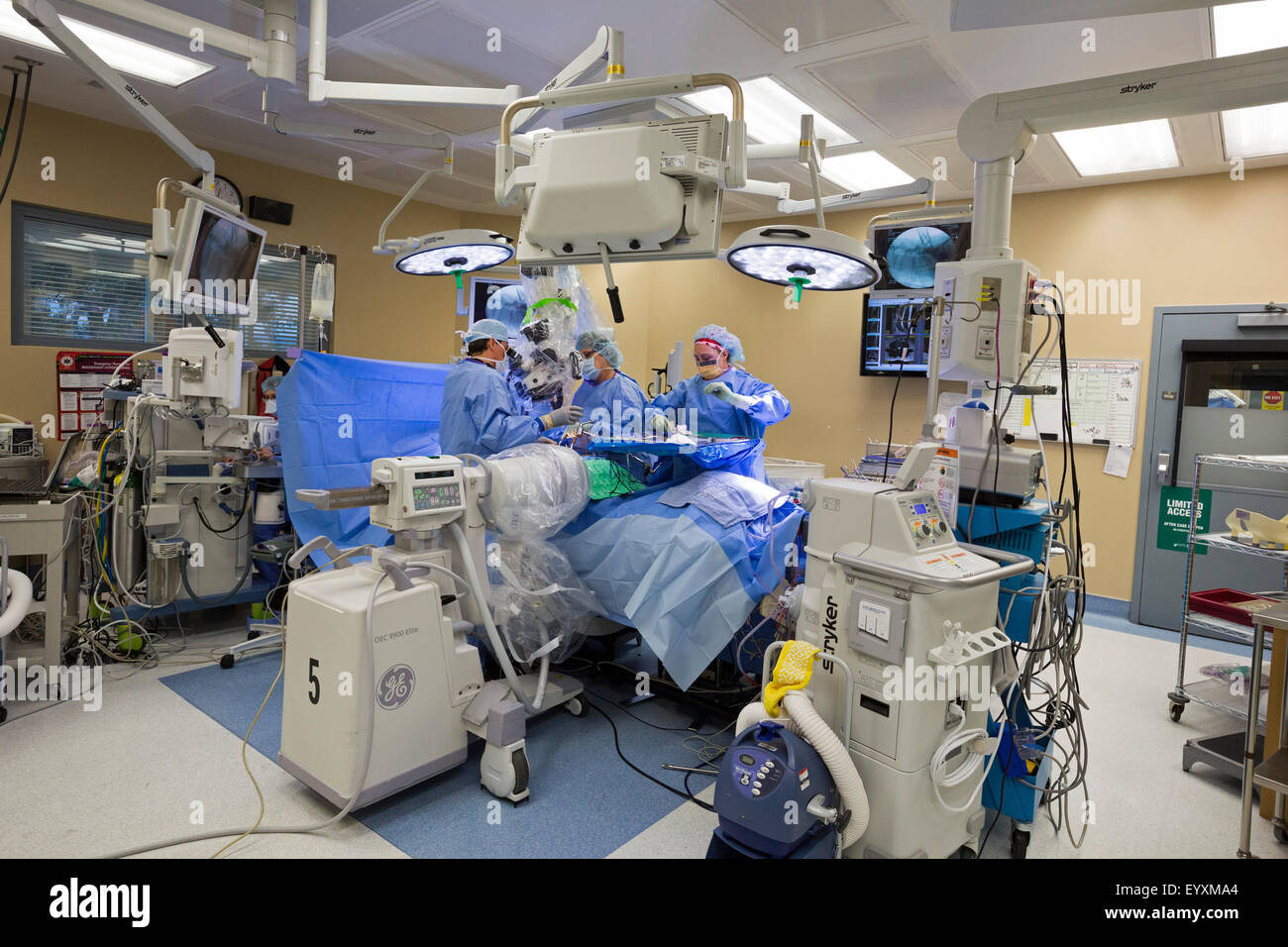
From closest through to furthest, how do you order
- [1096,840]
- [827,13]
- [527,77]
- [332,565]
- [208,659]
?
[1096,840]
[332,565]
[827,13]
[208,659]
[527,77]

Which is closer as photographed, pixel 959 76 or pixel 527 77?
pixel 959 76

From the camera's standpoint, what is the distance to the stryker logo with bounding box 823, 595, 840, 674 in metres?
1.95

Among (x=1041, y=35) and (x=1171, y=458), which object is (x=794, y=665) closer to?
(x=1041, y=35)

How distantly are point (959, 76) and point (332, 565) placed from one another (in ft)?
11.5

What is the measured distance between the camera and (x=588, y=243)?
189cm

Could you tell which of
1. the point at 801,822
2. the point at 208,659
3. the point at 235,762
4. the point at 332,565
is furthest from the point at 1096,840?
the point at 208,659

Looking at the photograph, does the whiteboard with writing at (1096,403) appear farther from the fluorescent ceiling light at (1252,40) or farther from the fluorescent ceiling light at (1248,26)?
the fluorescent ceiling light at (1248,26)

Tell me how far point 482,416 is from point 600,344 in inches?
36.4

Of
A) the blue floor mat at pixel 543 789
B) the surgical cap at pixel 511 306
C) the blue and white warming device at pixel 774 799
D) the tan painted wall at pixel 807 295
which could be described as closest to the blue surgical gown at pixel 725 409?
the surgical cap at pixel 511 306

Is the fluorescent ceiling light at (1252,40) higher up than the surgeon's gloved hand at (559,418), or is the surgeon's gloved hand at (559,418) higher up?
the fluorescent ceiling light at (1252,40)

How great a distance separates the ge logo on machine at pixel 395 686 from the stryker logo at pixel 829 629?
1.24 metres

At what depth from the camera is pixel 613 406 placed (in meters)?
3.74

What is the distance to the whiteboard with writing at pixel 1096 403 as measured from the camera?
474cm

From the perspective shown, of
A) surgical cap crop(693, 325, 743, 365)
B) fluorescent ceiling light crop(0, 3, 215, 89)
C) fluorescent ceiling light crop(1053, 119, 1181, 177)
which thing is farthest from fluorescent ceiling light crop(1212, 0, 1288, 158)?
fluorescent ceiling light crop(0, 3, 215, 89)
